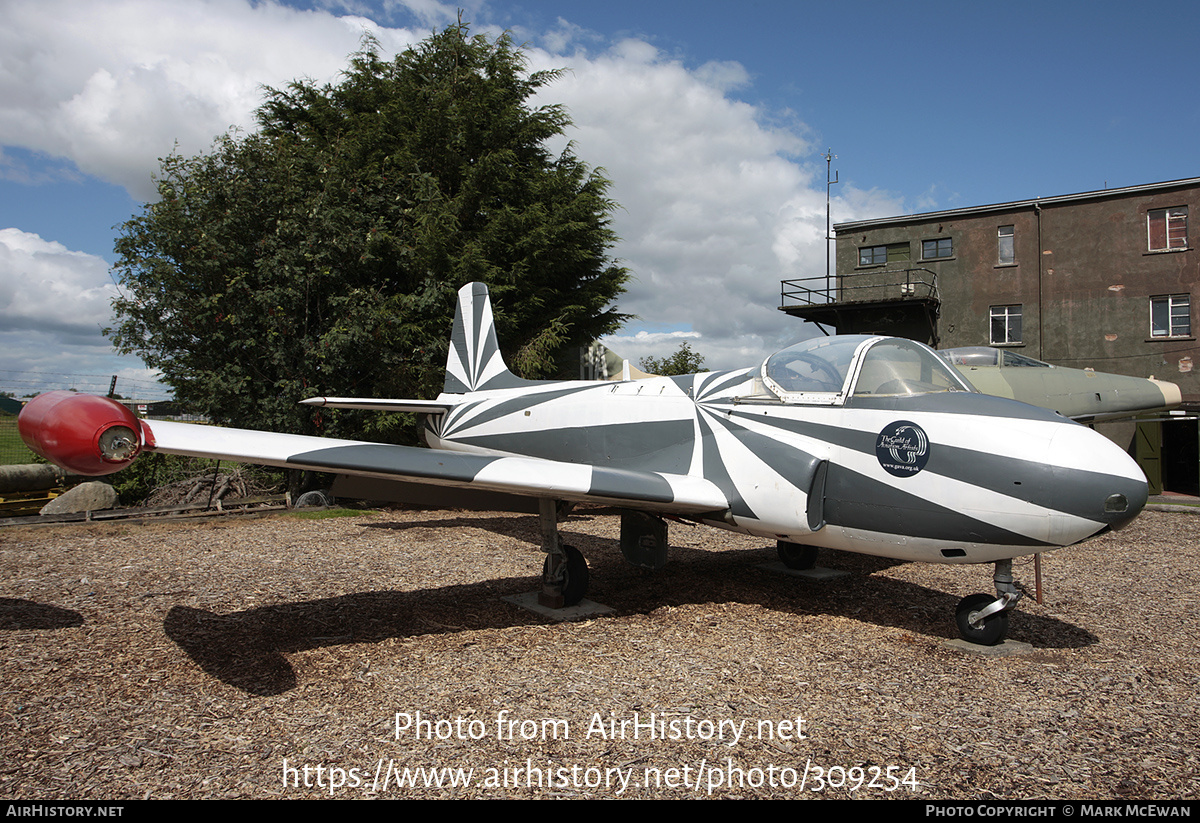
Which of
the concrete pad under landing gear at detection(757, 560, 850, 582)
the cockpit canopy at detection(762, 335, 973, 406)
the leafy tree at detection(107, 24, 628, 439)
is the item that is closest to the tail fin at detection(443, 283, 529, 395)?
the leafy tree at detection(107, 24, 628, 439)

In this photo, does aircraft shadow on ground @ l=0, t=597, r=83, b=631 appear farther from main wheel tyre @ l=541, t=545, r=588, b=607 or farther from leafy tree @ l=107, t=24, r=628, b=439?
leafy tree @ l=107, t=24, r=628, b=439

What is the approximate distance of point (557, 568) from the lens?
612cm

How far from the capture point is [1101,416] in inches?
463

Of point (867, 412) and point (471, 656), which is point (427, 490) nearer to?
point (471, 656)

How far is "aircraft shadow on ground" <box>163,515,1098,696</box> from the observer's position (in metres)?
4.91

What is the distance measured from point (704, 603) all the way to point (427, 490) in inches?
116

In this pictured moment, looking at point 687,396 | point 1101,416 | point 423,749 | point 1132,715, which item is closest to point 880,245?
point 1101,416

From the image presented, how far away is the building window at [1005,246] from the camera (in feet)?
70.2

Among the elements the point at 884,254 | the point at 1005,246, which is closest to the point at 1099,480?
the point at 1005,246

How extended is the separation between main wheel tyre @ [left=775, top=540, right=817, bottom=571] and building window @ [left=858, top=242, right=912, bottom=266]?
19046 mm

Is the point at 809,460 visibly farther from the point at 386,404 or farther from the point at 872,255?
the point at 872,255

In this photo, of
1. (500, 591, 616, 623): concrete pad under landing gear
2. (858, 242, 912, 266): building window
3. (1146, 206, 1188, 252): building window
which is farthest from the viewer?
(858, 242, 912, 266): building window

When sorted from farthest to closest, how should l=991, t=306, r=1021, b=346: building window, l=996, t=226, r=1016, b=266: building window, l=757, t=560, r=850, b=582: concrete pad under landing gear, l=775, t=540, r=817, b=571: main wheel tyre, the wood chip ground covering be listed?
l=996, t=226, r=1016, b=266: building window, l=991, t=306, r=1021, b=346: building window, l=775, t=540, r=817, b=571: main wheel tyre, l=757, t=560, r=850, b=582: concrete pad under landing gear, the wood chip ground covering

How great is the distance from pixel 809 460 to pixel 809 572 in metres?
2.99
